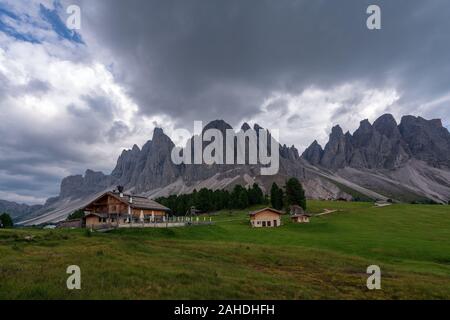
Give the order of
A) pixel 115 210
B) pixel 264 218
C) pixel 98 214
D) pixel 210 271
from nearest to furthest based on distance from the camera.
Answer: pixel 210 271, pixel 98 214, pixel 115 210, pixel 264 218

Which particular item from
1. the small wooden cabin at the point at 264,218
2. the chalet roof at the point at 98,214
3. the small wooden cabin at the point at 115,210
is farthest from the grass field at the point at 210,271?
the small wooden cabin at the point at 264,218

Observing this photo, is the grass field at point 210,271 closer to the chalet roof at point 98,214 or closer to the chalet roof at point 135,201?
the chalet roof at point 98,214

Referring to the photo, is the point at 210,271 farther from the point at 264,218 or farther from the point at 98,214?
the point at 264,218

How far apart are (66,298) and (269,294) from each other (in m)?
10.3

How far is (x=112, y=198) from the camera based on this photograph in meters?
68.8

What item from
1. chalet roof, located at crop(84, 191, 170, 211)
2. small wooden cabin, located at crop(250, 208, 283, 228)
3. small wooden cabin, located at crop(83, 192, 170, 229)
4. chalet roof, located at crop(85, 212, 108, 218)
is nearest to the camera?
chalet roof, located at crop(85, 212, 108, 218)

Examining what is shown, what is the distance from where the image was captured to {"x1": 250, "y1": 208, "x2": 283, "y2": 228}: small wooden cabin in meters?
79.4

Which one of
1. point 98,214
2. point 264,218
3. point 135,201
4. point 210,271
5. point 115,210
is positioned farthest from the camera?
point 264,218

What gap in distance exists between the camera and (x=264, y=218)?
264 ft

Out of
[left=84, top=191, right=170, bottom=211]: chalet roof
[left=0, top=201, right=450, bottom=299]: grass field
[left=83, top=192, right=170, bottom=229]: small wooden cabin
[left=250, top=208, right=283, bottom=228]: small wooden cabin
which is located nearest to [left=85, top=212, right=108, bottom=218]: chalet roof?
[left=83, top=192, right=170, bottom=229]: small wooden cabin

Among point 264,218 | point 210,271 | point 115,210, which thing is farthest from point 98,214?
point 210,271

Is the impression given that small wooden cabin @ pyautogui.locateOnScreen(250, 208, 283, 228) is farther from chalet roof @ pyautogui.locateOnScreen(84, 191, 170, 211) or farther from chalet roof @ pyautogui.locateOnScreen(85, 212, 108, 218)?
chalet roof @ pyautogui.locateOnScreen(85, 212, 108, 218)
